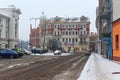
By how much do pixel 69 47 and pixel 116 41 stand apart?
133 meters

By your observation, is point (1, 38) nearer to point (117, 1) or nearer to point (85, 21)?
point (117, 1)

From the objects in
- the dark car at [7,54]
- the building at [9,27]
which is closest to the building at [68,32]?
the building at [9,27]

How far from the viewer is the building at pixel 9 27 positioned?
11500cm

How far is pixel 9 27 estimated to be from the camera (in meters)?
125

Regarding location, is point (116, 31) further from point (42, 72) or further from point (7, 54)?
point (7, 54)

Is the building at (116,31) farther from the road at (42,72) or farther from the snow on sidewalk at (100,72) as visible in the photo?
the snow on sidewalk at (100,72)

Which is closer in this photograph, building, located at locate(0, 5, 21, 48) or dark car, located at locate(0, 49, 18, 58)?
dark car, located at locate(0, 49, 18, 58)

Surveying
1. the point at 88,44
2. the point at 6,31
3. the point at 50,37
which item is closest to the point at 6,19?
the point at 6,31

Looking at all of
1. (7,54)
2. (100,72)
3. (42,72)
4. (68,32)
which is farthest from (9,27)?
(100,72)

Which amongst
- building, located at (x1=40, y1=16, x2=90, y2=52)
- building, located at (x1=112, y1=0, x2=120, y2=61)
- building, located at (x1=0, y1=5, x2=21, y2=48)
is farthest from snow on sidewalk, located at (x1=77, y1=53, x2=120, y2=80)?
building, located at (x1=40, y1=16, x2=90, y2=52)

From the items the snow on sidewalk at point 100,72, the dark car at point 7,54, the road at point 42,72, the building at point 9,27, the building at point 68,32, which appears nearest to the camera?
the snow on sidewalk at point 100,72

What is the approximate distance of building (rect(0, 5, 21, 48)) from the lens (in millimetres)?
115000

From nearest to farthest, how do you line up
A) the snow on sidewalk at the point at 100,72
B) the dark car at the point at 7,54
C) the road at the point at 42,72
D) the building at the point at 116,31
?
the snow on sidewalk at the point at 100,72
the road at the point at 42,72
the building at the point at 116,31
the dark car at the point at 7,54

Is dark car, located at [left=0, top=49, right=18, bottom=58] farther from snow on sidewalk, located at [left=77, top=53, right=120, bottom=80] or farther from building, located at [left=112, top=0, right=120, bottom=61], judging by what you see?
snow on sidewalk, located at [left=77, top=53, right=120, bottom=80]
